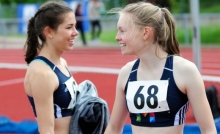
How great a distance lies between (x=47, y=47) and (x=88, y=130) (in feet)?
2.14

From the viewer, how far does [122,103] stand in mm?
3076

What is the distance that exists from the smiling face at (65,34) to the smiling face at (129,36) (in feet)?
1.93

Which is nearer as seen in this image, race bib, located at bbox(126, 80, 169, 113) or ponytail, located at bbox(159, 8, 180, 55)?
race bib, located at bbox(126, 80, 169, 113)

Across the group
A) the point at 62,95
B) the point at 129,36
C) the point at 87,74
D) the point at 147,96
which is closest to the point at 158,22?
the point at 129,36

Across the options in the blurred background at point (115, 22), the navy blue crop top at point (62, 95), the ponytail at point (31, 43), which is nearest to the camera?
the navy blue crop top at point (62, 95)

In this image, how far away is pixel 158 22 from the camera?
2.96 metres

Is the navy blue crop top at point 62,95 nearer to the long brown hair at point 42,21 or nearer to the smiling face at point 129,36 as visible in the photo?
the long brown hair at point 42,21

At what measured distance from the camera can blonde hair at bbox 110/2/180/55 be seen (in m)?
2.95

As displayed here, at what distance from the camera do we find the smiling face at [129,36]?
2.94m

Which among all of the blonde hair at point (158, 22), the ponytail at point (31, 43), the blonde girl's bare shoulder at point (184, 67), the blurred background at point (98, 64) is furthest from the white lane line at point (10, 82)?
the blonde girl's bare shoulder at point (184, 67)

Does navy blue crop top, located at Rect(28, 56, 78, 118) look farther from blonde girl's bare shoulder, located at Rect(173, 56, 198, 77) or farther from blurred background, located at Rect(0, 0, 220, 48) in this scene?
blurred background, located at Rect(0, 0, 220, 48)

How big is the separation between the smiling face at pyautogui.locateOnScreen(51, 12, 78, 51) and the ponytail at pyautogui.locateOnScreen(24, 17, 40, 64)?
18 cm

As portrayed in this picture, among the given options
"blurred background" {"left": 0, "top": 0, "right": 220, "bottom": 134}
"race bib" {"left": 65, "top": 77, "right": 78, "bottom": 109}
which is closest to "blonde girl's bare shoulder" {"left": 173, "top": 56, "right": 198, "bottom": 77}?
"race bib" {"left": 65, "top": 77, "right": 78, "bottom": 109}

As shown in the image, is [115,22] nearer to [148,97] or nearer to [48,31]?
[48,31]
